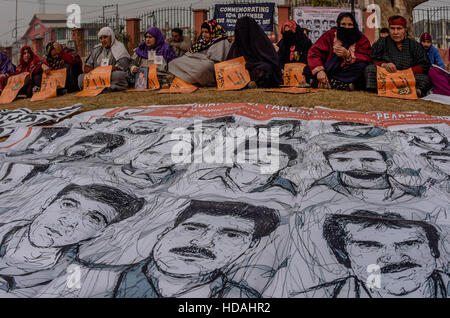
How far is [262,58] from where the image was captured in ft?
15.2

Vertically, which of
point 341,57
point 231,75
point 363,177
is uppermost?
point 341,57

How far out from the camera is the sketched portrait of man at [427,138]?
5.49 feet

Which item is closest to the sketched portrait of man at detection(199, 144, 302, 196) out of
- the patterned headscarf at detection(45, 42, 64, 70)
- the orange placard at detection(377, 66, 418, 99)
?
the orange placard at detection(377, 66, 418, 99)

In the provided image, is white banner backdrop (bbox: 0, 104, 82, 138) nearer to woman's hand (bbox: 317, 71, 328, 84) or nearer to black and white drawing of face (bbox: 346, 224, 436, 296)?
black and white drawing of face (bbox: 346, 224, 436, 296)

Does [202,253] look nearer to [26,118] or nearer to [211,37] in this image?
[26,118]

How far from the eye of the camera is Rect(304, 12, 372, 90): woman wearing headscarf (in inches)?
160

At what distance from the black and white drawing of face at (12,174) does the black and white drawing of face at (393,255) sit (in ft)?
4.05

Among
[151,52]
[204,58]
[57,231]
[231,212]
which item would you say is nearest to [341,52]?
[204,58]

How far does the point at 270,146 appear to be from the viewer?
66.1 inches

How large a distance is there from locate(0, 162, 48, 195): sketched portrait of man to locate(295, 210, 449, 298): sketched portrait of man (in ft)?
3.77

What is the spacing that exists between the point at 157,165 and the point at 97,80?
12.9 feet
